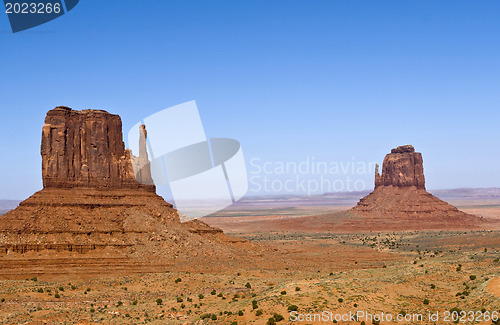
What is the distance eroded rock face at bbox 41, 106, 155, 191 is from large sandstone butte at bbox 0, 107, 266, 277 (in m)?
→ 0.13

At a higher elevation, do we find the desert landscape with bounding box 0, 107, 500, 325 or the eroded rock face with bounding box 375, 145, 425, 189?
the eroded rock face with bounding box 375, 145, 425, 189

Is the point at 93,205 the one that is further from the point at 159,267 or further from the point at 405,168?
the point at 405,168

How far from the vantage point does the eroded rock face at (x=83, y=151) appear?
233 ft

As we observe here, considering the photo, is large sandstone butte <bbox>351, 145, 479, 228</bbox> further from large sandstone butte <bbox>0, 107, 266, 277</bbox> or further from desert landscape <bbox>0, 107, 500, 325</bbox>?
large sandstone butte <bbox>0, 107, 266, 277</bbox>

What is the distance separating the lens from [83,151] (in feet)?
237

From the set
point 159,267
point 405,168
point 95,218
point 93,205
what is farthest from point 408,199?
point 95,218

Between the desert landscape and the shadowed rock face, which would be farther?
the shadowed rock face

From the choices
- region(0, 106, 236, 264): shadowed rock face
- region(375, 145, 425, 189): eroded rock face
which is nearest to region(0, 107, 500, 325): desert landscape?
region(0, 106, 236, 264): shadowed rock face

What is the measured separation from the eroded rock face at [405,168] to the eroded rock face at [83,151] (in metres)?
104

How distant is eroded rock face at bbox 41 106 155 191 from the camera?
233 feet

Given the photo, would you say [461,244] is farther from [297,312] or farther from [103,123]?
[297,312]

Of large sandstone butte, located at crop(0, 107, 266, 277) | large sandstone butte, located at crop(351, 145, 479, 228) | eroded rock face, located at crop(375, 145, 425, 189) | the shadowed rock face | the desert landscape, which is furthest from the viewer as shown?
eroded rock face, located at crop(375, 145, 425, 189)

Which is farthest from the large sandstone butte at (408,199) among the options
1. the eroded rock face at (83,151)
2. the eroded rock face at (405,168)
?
the eroded rock face at (83,151)

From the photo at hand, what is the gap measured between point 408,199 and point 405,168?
926cm
